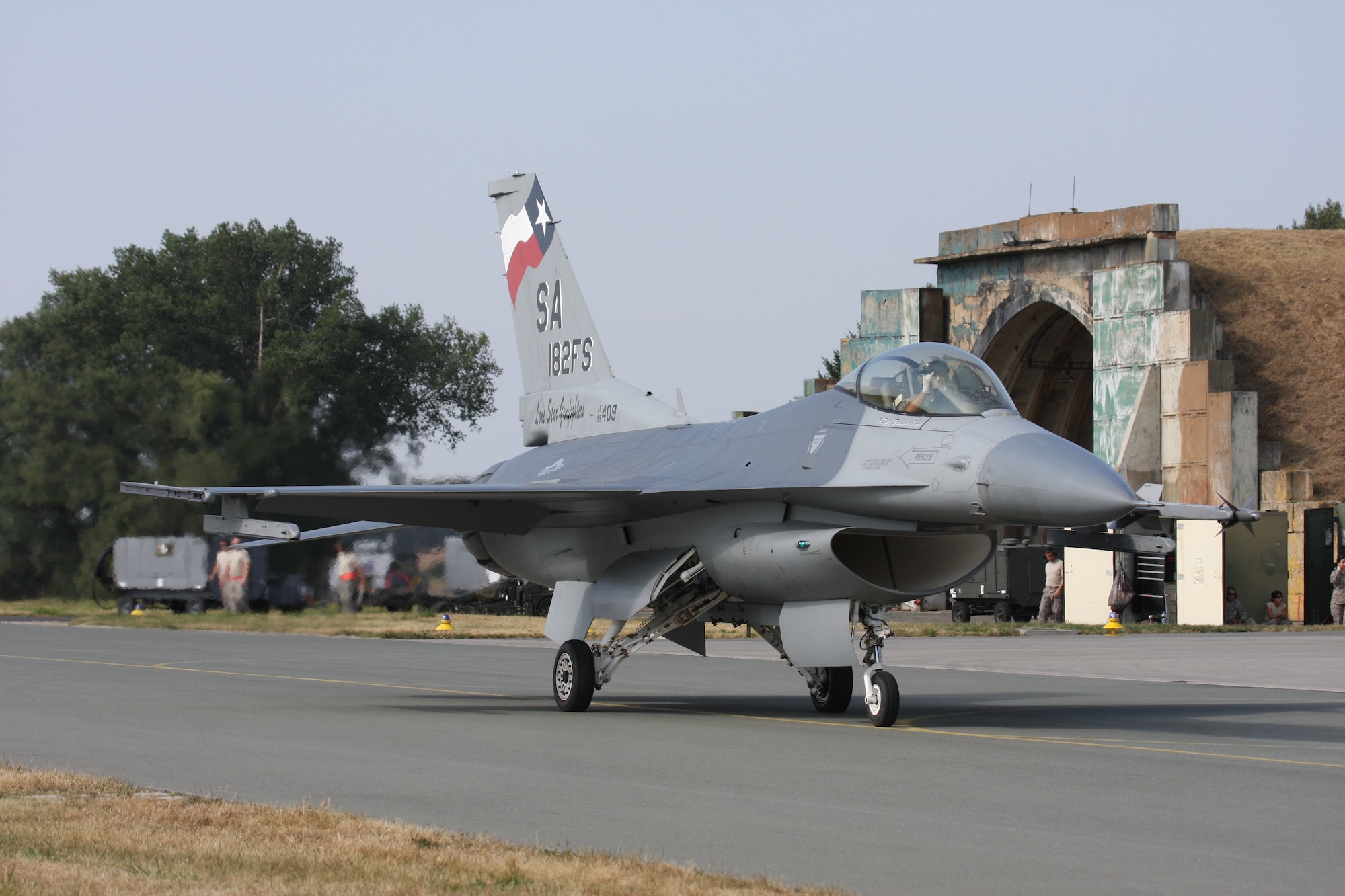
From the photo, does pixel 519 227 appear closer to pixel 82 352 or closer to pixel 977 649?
pixel 977 649

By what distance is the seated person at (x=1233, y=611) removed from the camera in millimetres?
30094

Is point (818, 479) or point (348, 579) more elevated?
point (818, 479)

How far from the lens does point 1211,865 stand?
6.05 metres

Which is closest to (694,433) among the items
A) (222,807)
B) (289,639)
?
(222,807)

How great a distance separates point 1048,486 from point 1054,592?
904 inches

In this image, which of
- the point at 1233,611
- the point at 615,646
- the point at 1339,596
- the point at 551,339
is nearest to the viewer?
the point at 615,646

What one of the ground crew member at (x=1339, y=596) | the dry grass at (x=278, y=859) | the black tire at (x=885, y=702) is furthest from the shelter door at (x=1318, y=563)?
the dry grass at (x=278, y=859)

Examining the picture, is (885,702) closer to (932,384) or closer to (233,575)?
(932,384)

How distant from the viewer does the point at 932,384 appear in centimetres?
1152

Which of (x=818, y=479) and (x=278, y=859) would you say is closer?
(x=278, y=859)

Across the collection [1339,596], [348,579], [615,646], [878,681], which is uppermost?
[1339,596]

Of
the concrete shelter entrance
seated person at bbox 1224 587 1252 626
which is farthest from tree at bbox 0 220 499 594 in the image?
seated person at bbox 1224 587 1252 626

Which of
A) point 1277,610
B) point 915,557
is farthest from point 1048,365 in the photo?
point 915,557

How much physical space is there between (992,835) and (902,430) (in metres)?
5.06
